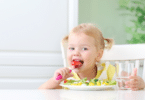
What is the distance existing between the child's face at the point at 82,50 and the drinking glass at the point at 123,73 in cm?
36

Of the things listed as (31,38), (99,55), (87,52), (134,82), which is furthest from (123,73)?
(31,38)

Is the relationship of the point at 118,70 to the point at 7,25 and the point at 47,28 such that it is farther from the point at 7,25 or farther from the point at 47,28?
the point at 7,25

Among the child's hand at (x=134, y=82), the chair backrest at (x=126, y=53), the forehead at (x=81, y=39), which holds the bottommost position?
the child's hand at (x=134, y=82)

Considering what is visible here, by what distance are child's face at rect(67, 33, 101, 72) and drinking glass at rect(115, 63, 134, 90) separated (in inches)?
14.2

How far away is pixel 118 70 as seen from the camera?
83cm

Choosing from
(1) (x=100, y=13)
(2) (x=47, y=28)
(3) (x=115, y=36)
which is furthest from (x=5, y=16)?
(3) (x=115, y=36)

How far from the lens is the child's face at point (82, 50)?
1.21m

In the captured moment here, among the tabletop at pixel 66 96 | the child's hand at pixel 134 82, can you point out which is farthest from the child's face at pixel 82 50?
the tabletop at pixel 66 96

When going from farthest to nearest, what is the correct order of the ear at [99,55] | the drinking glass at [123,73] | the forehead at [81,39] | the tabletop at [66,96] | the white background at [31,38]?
the white background at [31,38]
the ear at [99,55]
the forehead at [81,39]
the drinking glass at [123,73]
the tabletop at [66,96]

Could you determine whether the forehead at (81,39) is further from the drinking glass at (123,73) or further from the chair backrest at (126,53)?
the drinking glass at (123,73)

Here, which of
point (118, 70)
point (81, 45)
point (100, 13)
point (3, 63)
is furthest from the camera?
point (100, 13)

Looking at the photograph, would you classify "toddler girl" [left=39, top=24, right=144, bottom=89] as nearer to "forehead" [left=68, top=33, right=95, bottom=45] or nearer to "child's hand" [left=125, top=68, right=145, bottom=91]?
"forehead" [left=68, top=33, right=95, bottom=45]

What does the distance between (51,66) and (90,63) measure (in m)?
0.67

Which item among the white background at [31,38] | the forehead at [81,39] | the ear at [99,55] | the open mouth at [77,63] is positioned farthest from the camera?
the white background at [31,38]
